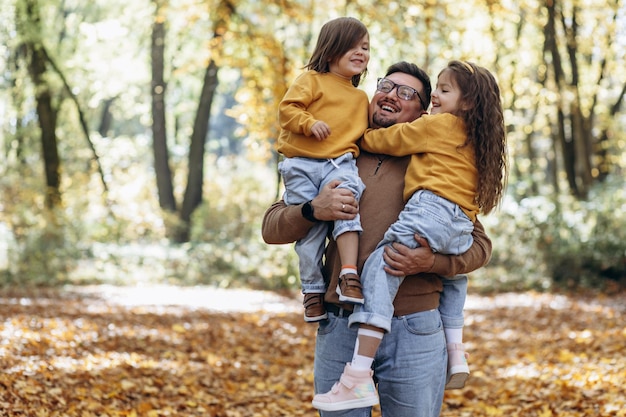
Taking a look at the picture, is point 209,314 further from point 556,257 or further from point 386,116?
point 386,116

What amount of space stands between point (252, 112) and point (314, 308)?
1332cm

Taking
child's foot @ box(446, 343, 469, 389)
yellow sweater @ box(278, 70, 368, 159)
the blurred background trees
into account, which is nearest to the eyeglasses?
yellow sweater @ box(278, 70, 368, 159)

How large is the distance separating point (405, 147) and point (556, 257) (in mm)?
12687

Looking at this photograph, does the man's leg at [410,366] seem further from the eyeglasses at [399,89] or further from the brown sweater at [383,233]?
the eyeglasses at [399,89]

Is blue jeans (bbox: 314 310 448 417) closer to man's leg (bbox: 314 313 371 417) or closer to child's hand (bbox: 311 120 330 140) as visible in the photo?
man's leg (bbox: 314 313 371 417)

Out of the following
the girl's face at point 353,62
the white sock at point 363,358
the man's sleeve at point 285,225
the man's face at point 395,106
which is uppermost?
the girl's face at point 353,62

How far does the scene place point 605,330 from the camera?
9.84 meters

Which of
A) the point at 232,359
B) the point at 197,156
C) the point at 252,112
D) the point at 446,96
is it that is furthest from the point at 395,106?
the point at 197,156

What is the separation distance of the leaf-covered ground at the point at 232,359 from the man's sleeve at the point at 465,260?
324cm

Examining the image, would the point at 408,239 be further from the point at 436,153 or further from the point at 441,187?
the point at 436,153

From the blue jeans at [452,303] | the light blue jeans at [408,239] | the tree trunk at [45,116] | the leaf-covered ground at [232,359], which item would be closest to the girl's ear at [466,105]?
the light blue jeans at [408,239]

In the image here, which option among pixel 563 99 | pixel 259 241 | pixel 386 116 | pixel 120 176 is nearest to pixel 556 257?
pixel 563 99

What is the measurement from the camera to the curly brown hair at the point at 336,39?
3.23 m

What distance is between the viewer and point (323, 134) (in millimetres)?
3070
